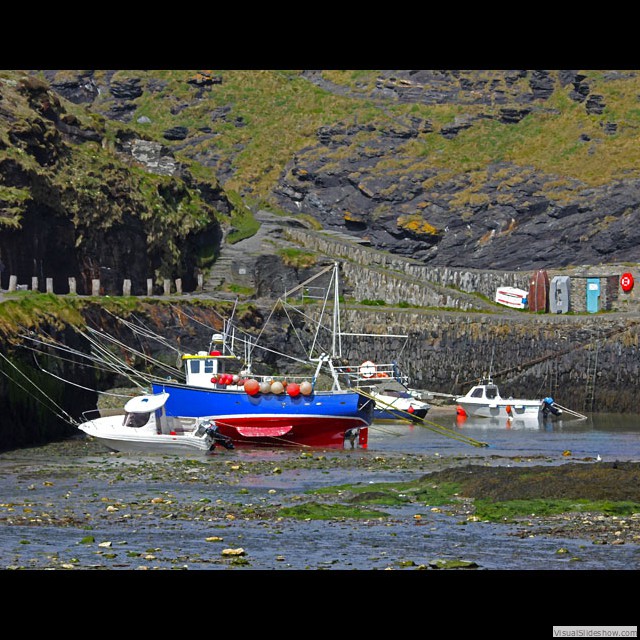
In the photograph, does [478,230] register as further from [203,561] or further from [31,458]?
[203,561]

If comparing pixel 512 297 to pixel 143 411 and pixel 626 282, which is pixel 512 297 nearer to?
pixel 626 282

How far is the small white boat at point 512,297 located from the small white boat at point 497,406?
45.8 ft

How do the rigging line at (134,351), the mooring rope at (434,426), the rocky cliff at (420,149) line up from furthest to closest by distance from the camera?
the rocky cliff at (420,149), the rigging line at (134,351), the mooring rope at (434,426)

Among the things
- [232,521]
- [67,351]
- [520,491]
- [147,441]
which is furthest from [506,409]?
[232,521]

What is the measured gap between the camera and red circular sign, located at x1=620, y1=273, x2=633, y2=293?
80250mm

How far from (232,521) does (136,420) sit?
1826 centimetres

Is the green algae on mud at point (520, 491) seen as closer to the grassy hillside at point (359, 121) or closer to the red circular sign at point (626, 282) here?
the red circular sign at point (626, 282)

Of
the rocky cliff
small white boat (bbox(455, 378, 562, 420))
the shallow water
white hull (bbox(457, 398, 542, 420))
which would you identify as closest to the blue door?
small white boat (bbox(455, 378, 562, 420))

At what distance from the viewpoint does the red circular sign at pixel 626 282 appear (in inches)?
3159

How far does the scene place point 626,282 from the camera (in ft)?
263

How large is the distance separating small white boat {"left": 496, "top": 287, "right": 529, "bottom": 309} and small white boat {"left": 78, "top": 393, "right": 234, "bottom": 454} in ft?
114

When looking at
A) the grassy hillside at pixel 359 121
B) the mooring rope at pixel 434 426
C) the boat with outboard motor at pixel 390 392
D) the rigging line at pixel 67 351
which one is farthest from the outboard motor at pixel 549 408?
the grassy hillside at pixel 359 121

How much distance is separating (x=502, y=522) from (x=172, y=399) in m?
24.2

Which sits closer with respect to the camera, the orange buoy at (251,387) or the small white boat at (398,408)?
the orange buoy at (251,387)
